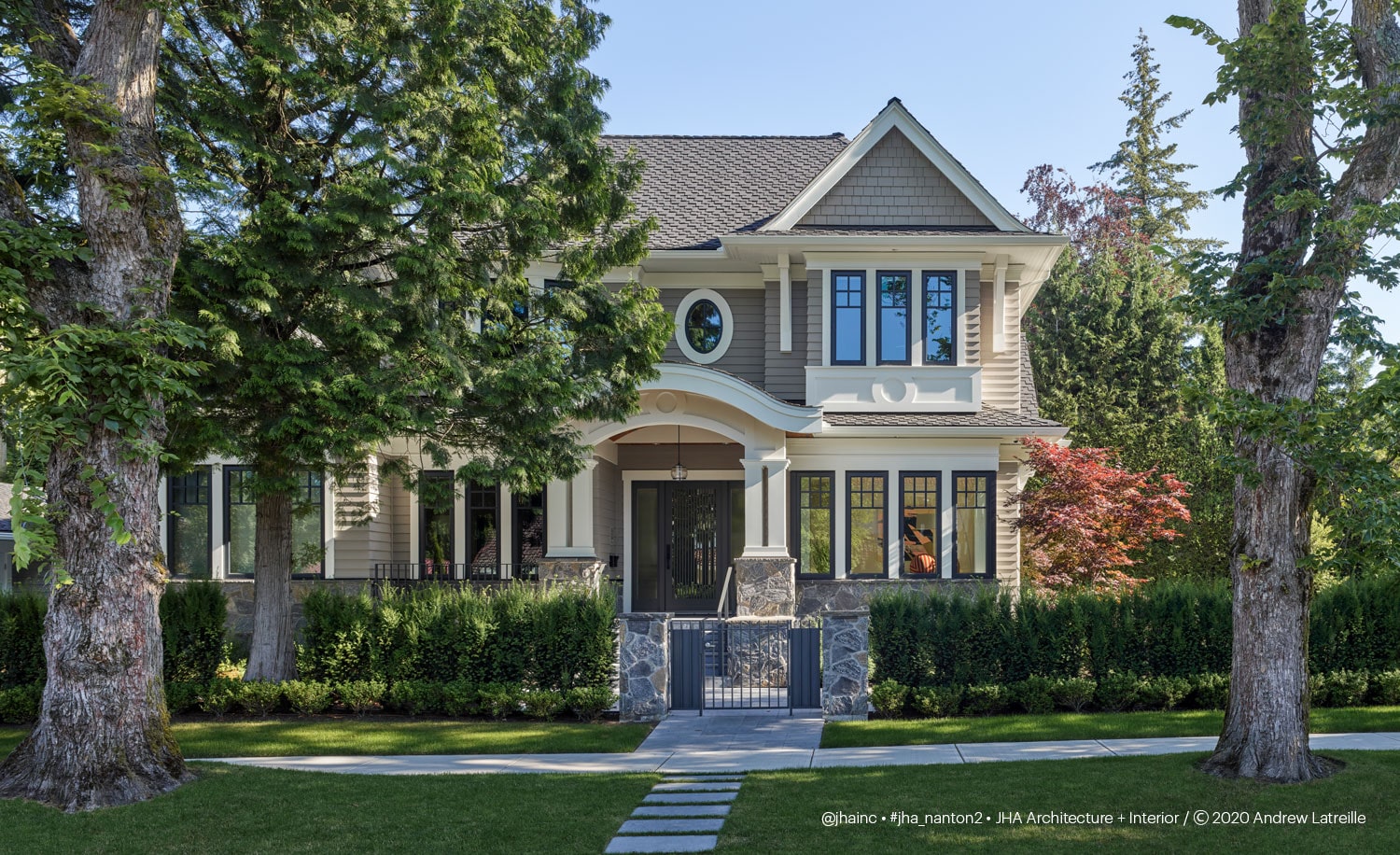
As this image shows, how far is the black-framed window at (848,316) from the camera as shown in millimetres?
18234

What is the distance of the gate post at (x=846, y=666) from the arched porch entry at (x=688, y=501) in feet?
14.4

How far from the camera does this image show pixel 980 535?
18.1 meters

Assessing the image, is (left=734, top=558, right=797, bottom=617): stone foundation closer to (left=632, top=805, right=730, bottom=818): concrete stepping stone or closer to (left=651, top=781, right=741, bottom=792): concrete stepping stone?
(left=651, top=781, right=741, bottom=792): concrete stepping stone

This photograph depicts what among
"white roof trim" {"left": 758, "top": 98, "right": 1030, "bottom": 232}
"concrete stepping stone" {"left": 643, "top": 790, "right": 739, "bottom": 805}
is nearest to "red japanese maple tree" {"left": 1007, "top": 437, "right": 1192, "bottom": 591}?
"white roof trim" {"left": 758, "top": 98, "right": 1030, "bottom": 232}

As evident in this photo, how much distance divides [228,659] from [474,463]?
4.39m

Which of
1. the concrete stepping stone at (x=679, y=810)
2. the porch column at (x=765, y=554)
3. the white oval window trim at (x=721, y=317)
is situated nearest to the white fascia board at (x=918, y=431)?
the porch column at (x=765, y=554)

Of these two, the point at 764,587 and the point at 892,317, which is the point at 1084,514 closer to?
the point at 892,317

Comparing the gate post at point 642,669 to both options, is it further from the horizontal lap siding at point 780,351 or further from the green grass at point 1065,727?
the horizontal lap siding at point 780,351

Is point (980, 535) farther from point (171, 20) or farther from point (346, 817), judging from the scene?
point (171, 20)

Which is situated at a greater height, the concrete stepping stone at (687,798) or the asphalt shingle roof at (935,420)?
the asphalt shingle roof at (935,420)

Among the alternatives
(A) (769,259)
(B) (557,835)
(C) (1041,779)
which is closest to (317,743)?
(B) (557,835)

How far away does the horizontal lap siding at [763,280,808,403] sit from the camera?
61.8 feet

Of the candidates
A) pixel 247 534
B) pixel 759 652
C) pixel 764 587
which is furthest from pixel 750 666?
pixel 247 534

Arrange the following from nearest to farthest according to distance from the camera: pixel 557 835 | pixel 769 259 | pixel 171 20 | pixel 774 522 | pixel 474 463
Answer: pixel 557 835 → pixel 171 20 → pixel 474 463 → pixel 774 522 → pixel 769 259
